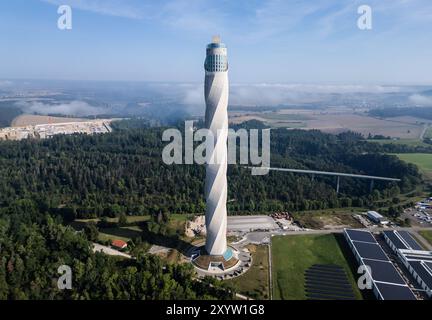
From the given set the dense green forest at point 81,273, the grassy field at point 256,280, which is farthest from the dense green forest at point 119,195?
the grassy field at point 256,280

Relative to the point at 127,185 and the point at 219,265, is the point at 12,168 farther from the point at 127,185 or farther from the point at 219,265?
the point at 219,265

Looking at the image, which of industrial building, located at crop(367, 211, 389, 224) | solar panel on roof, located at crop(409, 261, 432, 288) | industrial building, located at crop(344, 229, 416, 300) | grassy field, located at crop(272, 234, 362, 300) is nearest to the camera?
industrial building, located at crop(344, 229, 416, 300)

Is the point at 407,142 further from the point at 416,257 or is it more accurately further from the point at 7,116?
the point at 7,116

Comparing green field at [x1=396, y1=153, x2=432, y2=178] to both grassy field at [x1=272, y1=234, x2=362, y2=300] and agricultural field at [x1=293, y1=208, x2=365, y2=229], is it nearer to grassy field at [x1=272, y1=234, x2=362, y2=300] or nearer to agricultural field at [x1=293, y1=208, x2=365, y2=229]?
agricultural field at [x1=293, y1=208, x2=365, y2=229]

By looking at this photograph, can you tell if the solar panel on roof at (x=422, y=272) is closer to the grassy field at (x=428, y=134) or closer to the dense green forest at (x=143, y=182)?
the dense green forest at (x=143, y=182)

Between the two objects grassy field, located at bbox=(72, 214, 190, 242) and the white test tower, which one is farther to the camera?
grassy field, located at bbox=(72, 214, 190, 242)

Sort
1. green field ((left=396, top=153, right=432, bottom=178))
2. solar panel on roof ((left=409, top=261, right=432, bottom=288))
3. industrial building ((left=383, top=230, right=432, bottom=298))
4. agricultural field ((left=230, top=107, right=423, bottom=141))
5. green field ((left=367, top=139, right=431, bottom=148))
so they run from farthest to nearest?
agricultural field ((left=230, top=107, right=423, bottom=141))
green field ((left=367, top=139, right=431, bottom=148))
green field ((left=396, top=153, right=432, bottom=178))
industrial building ((left=383, top=230, right=432, bottom=298))
solar panel on roof ((left=409, top=261, right=432, bottom=288))

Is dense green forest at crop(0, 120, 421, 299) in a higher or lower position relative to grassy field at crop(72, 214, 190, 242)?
higher

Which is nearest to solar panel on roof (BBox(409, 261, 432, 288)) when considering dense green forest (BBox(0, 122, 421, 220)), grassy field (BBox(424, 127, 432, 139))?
dense green forest (BBox(0, 122, 421, 220))

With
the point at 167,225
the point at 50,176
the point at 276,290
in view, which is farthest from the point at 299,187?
the point at 50,176
